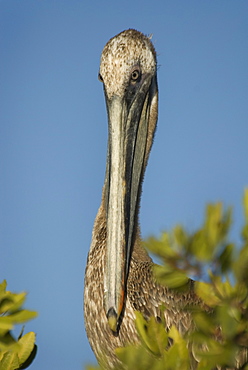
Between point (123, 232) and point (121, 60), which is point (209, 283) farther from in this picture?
point (121, 60)

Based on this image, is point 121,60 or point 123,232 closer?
point 123,232

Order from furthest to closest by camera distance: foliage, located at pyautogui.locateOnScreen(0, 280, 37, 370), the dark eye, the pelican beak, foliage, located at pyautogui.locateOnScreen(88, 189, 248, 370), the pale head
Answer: the dark eye → the pale head → the pelican beak → foliage, located at pyautogui.locateOnScreen(0, 280, 37, 370) → foliage, located at pyautogui.locateOnScreen(88, 189, 248, 370)

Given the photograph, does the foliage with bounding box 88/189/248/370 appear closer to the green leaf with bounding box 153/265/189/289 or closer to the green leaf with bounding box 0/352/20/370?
the green leaf with bounding box 153/265/189/289

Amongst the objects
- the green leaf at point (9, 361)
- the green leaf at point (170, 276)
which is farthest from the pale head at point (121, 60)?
the green leaf at point (170, 276)

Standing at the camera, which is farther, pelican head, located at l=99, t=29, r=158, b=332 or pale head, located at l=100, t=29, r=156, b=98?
pale head, located at l=100, t=29, r=156, b=98

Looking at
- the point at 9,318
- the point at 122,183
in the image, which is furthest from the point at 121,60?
the point at 9,318

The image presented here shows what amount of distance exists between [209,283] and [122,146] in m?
3.14

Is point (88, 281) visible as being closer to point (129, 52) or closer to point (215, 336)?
point (129, 52)

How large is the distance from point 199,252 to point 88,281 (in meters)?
3.31

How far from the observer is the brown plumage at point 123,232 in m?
4.69

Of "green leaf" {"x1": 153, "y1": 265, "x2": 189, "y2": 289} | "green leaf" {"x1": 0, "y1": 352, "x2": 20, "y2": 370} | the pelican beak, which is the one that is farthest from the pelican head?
"green leaf" {"x1": 153, "y1": 265, "x2": 189, "y2": 289}

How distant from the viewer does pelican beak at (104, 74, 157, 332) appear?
4664 mm

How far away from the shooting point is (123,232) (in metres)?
4.80

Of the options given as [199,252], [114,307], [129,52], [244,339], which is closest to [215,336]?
[244,339]
